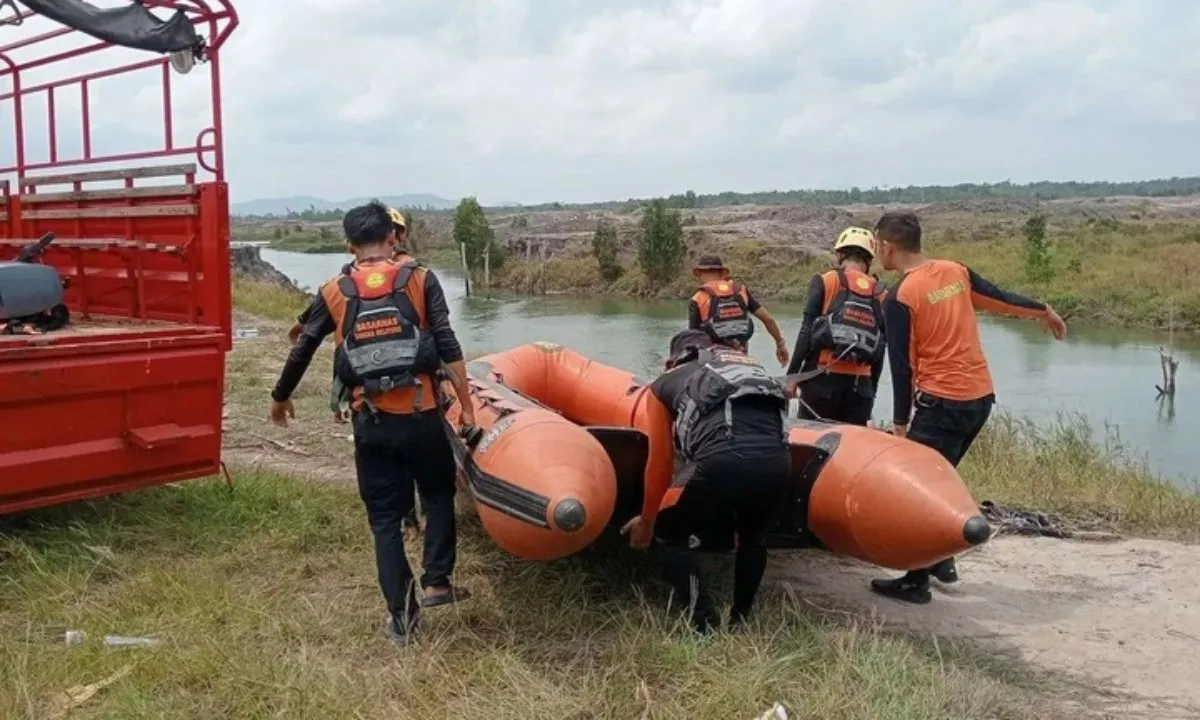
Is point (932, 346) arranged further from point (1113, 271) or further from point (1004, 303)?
point (1113, 271)

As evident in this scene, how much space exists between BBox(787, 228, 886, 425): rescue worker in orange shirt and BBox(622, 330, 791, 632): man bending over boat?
144 cm

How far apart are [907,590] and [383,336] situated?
2.39 meters

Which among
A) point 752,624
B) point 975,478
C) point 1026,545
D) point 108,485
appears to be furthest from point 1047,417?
point 108,485

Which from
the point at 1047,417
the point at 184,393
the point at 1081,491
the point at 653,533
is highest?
the point at 184,393

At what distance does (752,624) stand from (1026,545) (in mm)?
2084

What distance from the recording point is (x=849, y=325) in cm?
506

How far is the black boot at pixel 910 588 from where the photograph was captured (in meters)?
4.30

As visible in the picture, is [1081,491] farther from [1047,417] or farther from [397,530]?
[1047,417]

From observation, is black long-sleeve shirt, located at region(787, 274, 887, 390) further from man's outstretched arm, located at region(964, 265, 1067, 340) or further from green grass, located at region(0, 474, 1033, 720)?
green grass, located at region(0, 474, 1033, 720)

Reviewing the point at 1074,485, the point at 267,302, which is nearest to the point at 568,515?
the point at 1074,485

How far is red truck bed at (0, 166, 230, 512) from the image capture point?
408 centimetres

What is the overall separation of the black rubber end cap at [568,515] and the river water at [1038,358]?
8.98 meters

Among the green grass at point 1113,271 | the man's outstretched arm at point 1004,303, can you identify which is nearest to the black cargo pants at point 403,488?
the man's outstretched arm at point 1004,303

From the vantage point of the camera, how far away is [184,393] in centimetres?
454
